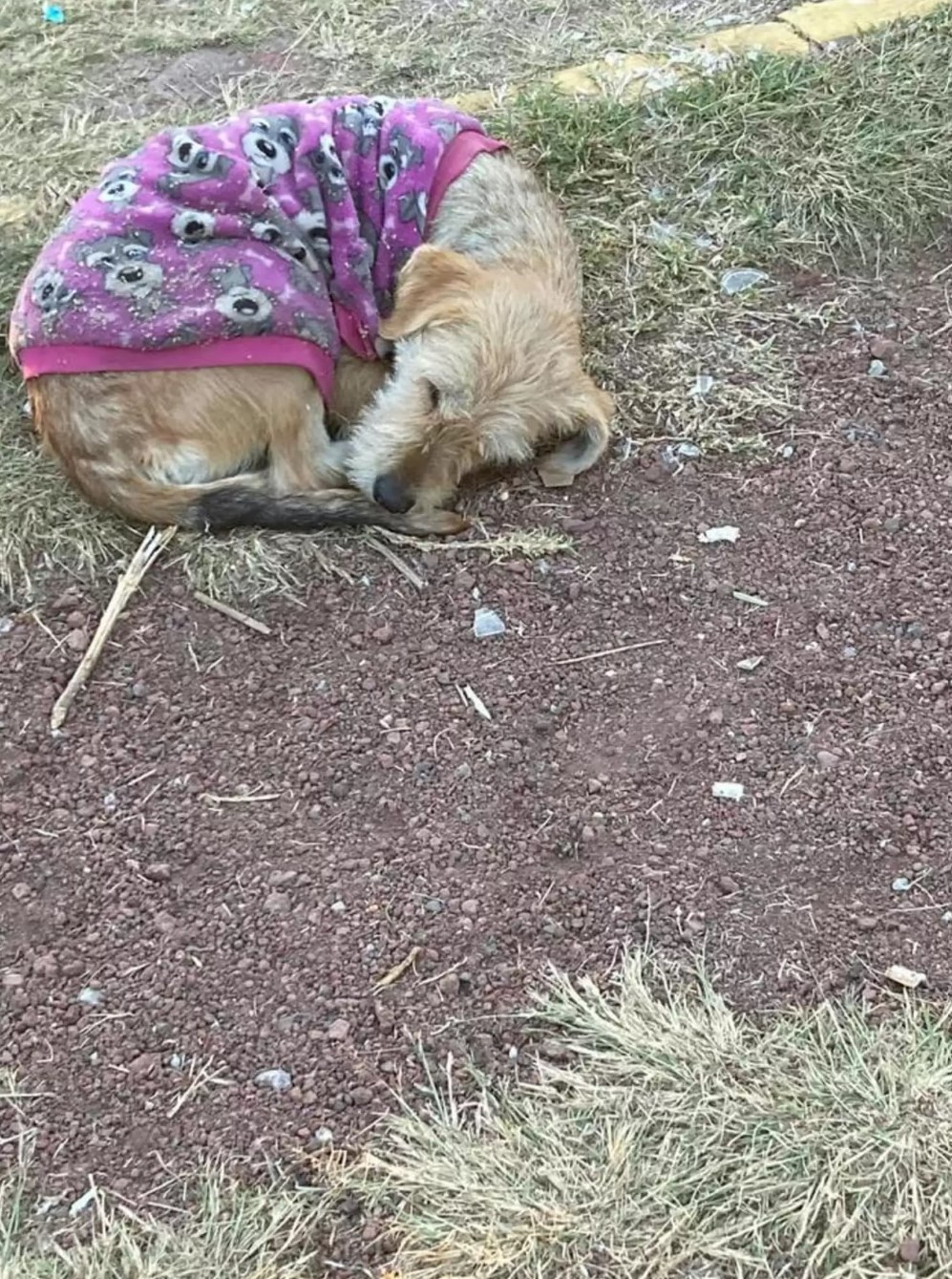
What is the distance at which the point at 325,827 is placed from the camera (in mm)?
3121

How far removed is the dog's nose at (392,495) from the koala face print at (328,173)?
2.91ft

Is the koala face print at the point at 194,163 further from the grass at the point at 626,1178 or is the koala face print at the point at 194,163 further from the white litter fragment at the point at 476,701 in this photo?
the grass at the point at 626,1178

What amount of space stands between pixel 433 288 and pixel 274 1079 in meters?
2.17

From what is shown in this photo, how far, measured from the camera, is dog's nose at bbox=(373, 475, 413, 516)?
371 centimetres

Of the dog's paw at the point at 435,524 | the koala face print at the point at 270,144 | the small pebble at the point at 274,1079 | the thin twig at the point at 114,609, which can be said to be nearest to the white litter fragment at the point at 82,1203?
the small pebble at the point at 274,1079

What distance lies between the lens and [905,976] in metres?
2.79

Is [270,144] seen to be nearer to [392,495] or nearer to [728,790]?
[392,495]

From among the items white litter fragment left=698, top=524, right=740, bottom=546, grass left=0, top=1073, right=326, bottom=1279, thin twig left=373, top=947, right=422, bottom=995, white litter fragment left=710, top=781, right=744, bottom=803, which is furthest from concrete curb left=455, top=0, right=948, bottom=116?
grass left=0, top=1073, right=326, bottom=1279

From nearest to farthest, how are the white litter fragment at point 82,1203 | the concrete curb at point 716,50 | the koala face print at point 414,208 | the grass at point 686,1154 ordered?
the grass at point 686,1154
the white litter fragment at point 82,1203
the koala face print at point 414,208
the concrete curb at point 716,50

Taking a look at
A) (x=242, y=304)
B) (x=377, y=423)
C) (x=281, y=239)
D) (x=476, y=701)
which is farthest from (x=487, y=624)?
(x=281, y=239)

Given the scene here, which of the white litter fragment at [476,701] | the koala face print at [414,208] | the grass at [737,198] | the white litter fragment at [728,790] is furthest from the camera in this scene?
the grass at [737,198]

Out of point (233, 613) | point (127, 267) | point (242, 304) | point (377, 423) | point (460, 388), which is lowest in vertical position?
point (233, 613)

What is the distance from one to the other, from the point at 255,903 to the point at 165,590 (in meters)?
1.03

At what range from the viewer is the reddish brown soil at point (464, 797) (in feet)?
9.09
